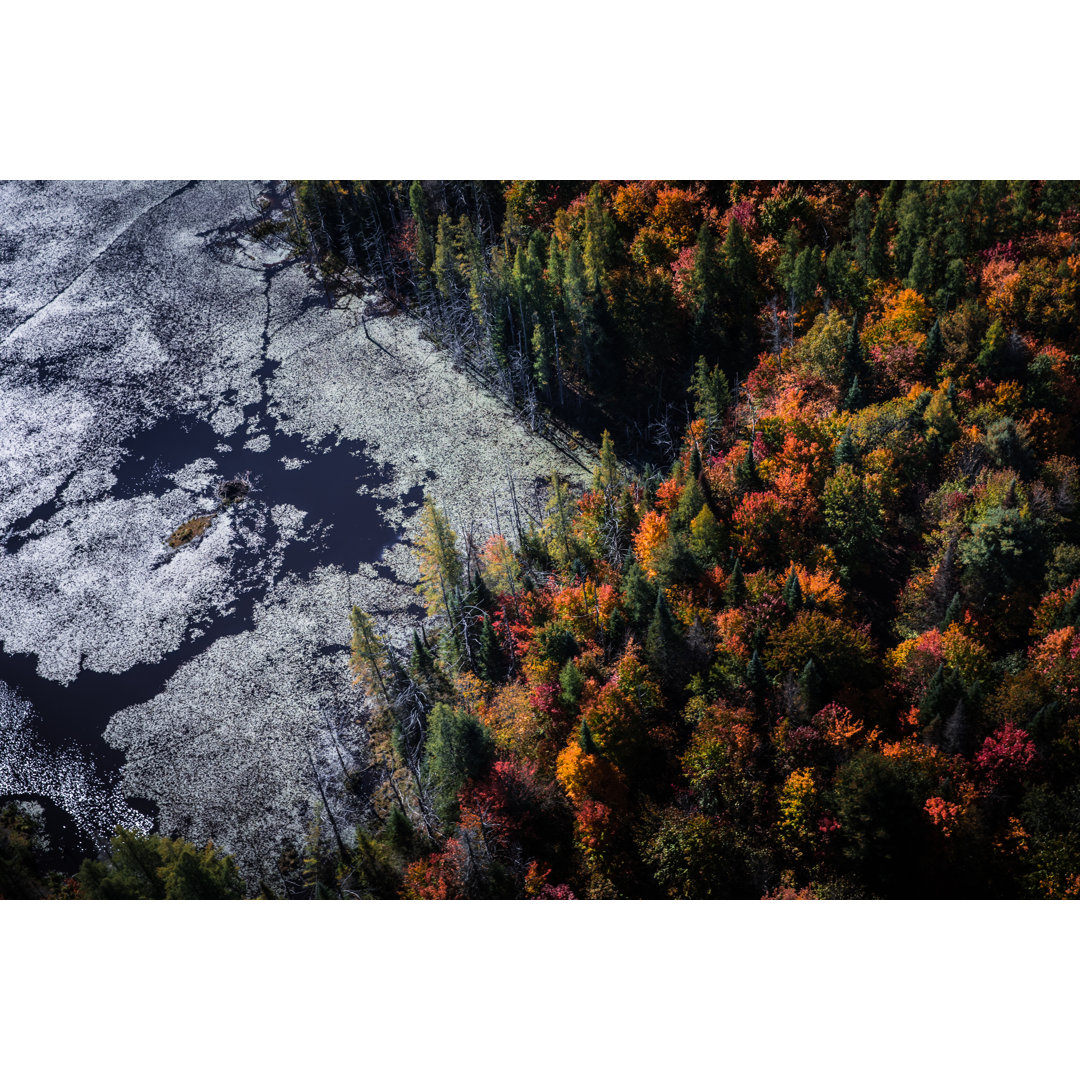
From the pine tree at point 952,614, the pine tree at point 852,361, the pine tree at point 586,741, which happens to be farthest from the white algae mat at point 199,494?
the pine tree at point 952,614

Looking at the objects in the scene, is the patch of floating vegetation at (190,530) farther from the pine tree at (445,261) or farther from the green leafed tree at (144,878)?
the green leafed tree at (144,878)

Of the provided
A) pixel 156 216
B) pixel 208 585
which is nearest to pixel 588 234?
pixel 208 585

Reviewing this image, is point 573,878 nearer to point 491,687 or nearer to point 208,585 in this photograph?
point 491,687

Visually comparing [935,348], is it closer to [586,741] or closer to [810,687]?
[810,687]

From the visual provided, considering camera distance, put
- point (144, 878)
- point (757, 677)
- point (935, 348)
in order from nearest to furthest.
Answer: point (144, 878) → point (757, 677) → point (935, 348)

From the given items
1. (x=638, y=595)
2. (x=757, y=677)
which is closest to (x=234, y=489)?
(x=638, y=595)

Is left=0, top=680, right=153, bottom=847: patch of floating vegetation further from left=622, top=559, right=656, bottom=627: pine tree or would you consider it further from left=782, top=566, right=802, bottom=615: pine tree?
left=782, top=566, right=802, bottom=615: pine tree

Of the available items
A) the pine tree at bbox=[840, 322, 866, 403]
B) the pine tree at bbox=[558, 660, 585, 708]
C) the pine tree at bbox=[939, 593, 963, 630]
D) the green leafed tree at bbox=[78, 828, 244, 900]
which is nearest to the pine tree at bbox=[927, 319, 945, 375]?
the pine tree at bbox=[840, 322, 866, 403]
